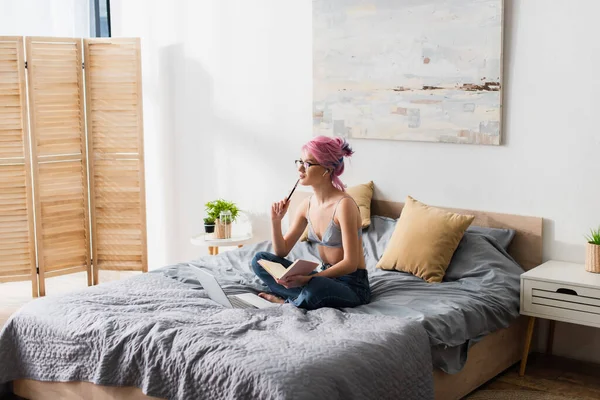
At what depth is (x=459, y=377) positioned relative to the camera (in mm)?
3129

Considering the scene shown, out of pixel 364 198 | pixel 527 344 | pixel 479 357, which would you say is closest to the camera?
pixel 479 357

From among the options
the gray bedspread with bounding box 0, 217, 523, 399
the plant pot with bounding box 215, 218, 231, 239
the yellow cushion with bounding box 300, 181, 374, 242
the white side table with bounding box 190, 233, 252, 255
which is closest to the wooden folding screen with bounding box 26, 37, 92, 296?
the white side table with bounding box 190, 233, 252, 255

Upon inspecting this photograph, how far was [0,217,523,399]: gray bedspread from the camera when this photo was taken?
8.24 ft

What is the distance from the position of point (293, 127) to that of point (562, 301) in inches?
77.1

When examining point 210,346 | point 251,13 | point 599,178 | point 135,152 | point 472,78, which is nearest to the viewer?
point 210,346

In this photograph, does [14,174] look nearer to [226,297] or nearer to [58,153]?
[58,153]

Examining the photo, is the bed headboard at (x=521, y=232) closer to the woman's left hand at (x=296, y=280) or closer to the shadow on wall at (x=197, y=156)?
the woman's left hand at (x=296, y=280)

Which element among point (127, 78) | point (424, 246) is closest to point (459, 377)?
point (424, 246)

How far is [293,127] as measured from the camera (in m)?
4.65

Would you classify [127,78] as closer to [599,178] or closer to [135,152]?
[135,152]

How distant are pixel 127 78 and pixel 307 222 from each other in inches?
81.7

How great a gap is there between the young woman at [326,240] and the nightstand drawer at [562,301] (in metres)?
0.73

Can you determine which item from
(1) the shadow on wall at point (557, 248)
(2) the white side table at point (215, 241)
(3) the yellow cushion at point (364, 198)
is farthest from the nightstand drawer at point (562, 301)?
(2) the white side table at point (215, 241)

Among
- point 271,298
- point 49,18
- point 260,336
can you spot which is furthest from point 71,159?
point 260,336
